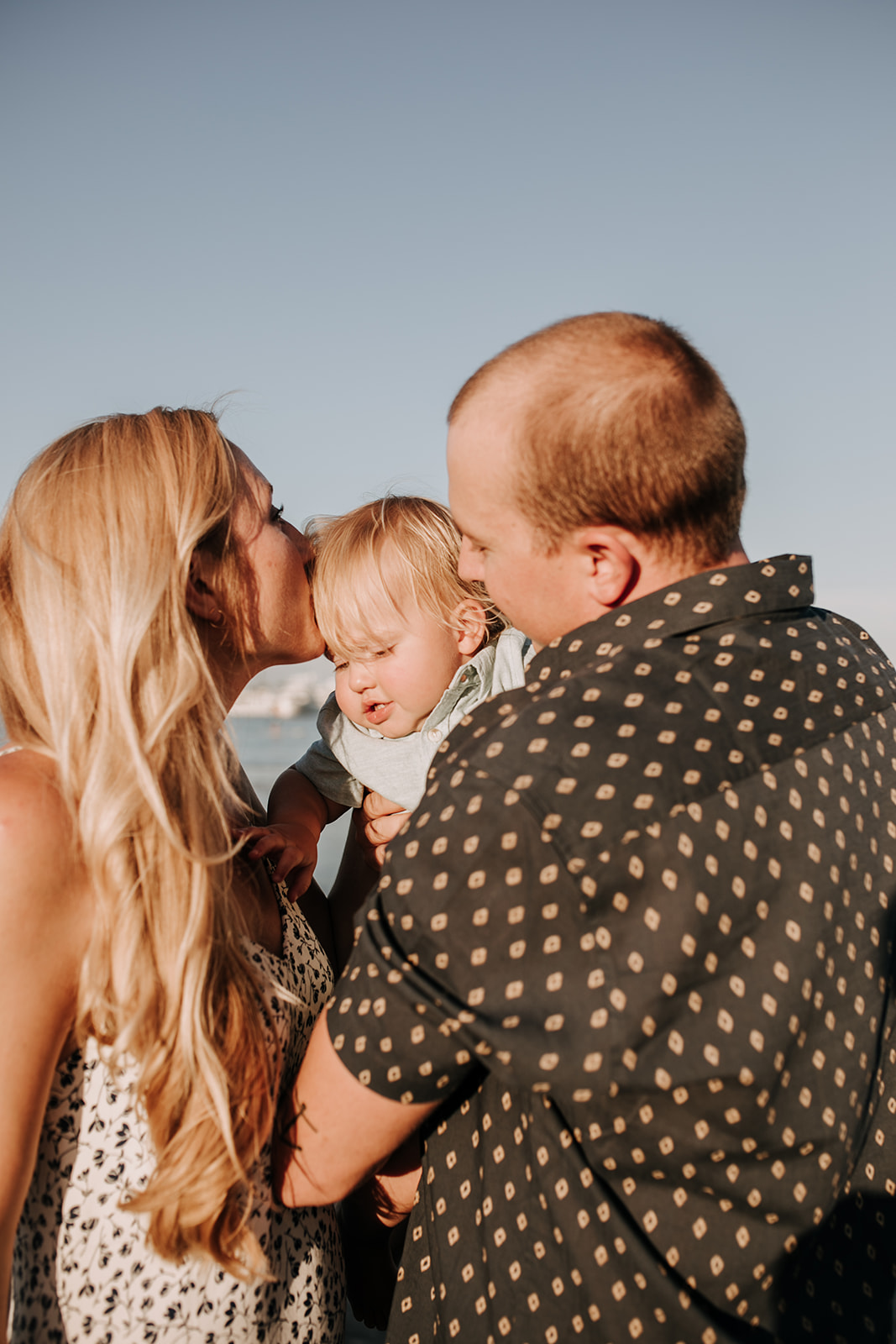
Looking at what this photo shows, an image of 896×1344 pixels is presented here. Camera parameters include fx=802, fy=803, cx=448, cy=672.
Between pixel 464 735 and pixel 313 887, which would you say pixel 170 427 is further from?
pixel 313 887

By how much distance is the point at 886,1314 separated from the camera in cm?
139

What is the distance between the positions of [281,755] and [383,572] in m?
16.1

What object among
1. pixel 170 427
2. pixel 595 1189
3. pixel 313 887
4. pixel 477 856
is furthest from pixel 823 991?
pixel 313 887

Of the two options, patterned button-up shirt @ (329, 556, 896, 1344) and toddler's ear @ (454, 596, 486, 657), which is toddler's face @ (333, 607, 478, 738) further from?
patterned button-up shirt @ (329, 556, 896, 1344)

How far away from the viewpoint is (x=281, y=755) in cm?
1819

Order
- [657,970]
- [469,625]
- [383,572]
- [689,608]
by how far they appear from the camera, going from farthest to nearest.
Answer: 1. [469,625]
2. [383,572]
3. [689,608]
4. [657,970]

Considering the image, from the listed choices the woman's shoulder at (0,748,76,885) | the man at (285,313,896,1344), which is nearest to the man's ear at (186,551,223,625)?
the woman's shoulder at (0,748,76,885)

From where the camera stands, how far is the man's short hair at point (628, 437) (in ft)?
4.29

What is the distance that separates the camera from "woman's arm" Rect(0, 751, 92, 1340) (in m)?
1.30

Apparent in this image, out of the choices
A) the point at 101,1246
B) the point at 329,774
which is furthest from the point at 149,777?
the point at 329,774

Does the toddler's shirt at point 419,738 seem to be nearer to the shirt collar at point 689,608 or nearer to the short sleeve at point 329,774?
the short sleeve at point 329,774

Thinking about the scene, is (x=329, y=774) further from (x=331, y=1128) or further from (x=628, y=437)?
(x=628, y=437)

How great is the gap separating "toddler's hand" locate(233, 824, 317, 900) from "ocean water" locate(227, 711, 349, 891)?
484cm

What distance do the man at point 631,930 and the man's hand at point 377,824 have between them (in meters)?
1.40
